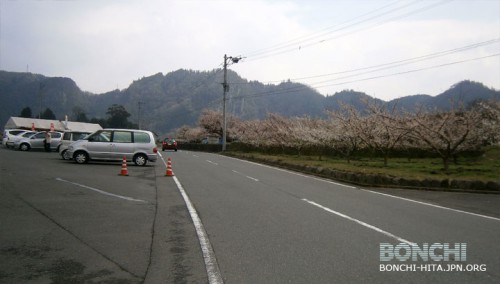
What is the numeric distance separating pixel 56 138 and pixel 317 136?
876 inches

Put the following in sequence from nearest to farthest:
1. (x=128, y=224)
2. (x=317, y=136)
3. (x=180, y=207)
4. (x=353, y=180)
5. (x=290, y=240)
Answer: (x=290, y=240)
(x=128, y=224)
(x=180, y=207)
(x=353, y=180)
(x=317, y=136)

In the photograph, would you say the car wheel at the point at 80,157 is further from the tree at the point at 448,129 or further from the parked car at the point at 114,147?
the tree at the point at 448,129

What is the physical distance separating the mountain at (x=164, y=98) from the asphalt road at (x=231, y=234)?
111429 mm

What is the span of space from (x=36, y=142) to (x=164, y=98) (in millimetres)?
119377

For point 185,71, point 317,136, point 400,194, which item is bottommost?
point 400,194

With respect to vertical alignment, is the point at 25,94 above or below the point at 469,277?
above

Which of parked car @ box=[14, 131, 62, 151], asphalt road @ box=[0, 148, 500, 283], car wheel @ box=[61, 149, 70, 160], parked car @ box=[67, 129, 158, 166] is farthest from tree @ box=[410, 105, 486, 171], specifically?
parked car @ box=[14, 131, 62, 151]

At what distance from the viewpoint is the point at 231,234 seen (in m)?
6.90

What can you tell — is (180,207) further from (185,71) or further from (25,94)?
(185,71)

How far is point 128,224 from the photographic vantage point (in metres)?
7.53

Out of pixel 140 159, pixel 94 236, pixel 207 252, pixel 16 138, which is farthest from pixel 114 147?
pixel 16 138

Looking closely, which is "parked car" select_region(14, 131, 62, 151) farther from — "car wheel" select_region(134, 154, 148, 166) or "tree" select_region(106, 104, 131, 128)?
"tree" select_region(106, 104, 131, 128)

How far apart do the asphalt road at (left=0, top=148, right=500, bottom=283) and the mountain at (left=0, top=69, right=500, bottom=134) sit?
111 metres

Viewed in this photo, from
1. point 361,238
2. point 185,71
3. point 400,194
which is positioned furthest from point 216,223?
point 185,71
